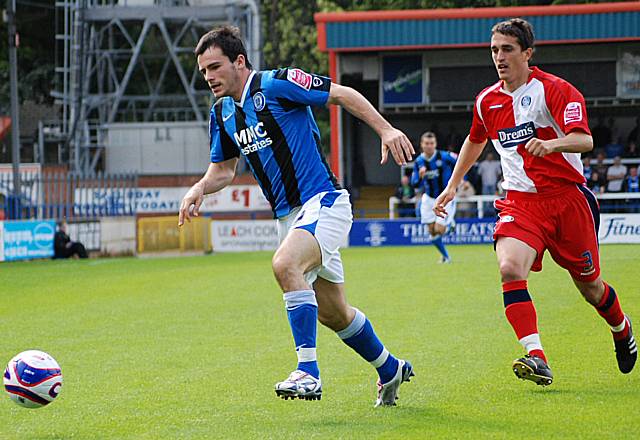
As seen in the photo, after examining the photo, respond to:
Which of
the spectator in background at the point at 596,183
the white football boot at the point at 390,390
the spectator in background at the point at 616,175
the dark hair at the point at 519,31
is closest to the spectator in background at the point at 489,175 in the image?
the spectator in background at the point at 596,183

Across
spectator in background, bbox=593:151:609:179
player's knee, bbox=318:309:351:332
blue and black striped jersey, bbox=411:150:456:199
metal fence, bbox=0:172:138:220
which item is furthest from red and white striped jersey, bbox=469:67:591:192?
spectator in background, bbox=593:151:609:179

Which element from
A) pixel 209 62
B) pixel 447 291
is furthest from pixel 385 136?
pixel 447 291

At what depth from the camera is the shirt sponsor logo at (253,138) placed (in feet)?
21.0

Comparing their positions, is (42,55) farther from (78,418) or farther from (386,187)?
(78,418)

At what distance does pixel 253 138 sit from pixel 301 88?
0.41 metres

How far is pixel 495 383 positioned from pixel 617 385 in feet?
2.53

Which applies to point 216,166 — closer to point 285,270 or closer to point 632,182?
point 285,270

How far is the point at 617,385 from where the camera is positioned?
7051mm

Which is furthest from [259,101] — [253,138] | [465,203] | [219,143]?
[465,203]

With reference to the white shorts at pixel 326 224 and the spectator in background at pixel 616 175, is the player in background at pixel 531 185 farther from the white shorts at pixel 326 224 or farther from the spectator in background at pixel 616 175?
the spectator in background at pixel 616 175

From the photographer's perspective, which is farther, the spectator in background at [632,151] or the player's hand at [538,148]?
the spectator in background at [632,151]

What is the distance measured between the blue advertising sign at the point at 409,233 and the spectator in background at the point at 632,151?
19.8ft

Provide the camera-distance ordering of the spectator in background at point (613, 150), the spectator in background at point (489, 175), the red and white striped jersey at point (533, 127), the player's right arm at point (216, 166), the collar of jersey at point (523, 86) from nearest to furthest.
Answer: the player's right arm at point (216, 166), the red and white striped jersey at point (533, 127), the collar of jersey at point (523, 86), the spectator in background at point (613, 150), the spectator in background at point (489, 175)

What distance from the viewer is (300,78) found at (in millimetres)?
6355
